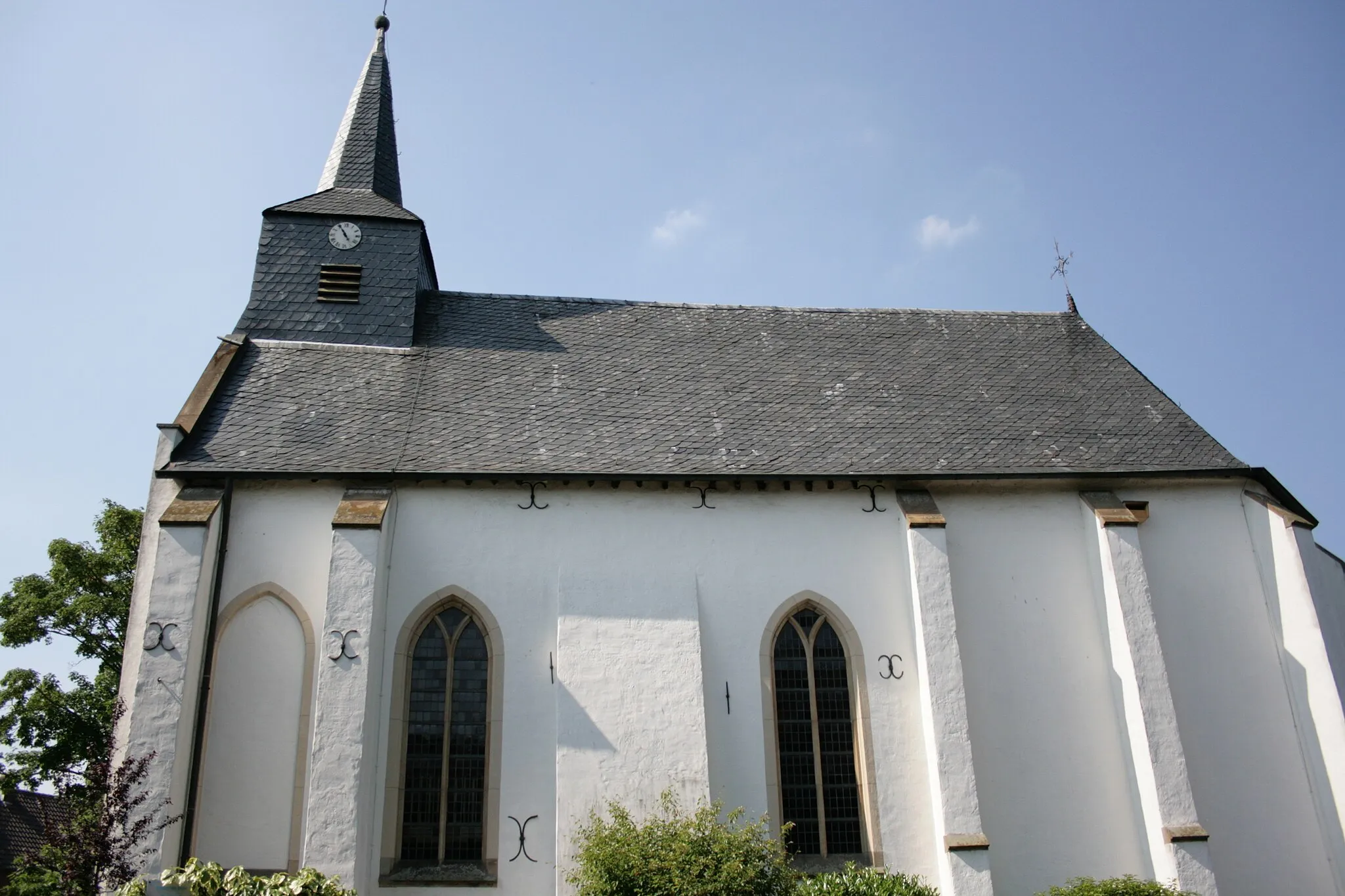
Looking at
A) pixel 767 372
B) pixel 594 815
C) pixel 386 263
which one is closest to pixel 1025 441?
pixel 767 372

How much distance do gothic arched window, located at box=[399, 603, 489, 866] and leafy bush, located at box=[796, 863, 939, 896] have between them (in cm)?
391

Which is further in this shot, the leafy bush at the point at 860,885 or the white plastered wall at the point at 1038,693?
the white plastered wall at the point at 1038,693

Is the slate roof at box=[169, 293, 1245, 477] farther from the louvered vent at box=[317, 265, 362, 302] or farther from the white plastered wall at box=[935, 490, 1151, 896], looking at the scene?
the louvered vent at box=[317, 265, 362, 302]

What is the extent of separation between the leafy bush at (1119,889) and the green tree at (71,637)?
16.9 metres

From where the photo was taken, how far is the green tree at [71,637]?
65.4ft

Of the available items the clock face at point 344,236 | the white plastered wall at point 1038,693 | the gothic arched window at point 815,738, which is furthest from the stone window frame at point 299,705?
the white plastered wall at point 1038,693

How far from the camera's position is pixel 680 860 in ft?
34.7

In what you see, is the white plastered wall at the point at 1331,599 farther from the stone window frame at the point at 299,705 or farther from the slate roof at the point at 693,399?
the stone window frame at the point at 299,705

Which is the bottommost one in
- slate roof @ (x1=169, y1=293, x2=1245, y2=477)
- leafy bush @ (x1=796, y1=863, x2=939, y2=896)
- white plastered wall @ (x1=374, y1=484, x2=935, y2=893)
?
leafy bush @ (x1=796, y1=863, x2=939, y2=896)

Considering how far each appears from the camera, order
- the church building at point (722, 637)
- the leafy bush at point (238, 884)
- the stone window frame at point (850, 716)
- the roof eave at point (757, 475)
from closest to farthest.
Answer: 1. the leafy bush at point (238, 884)
2. the church building at point (722, 637)
3. the stone window frame at point (850, 716)
4. the roof eave at point (757, 475)

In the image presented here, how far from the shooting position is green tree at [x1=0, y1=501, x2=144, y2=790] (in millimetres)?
19922

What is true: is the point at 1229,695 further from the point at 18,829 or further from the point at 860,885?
the point at 18,829

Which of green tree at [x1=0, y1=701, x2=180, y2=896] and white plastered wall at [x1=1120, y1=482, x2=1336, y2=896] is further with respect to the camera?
white plastered wall at [x1=1120, y1=482, x2=1336, y2=896]

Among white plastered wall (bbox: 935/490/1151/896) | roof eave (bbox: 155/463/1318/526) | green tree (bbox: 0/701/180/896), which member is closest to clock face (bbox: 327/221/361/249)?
roof eave (bbox: 155/463/1318/526)
